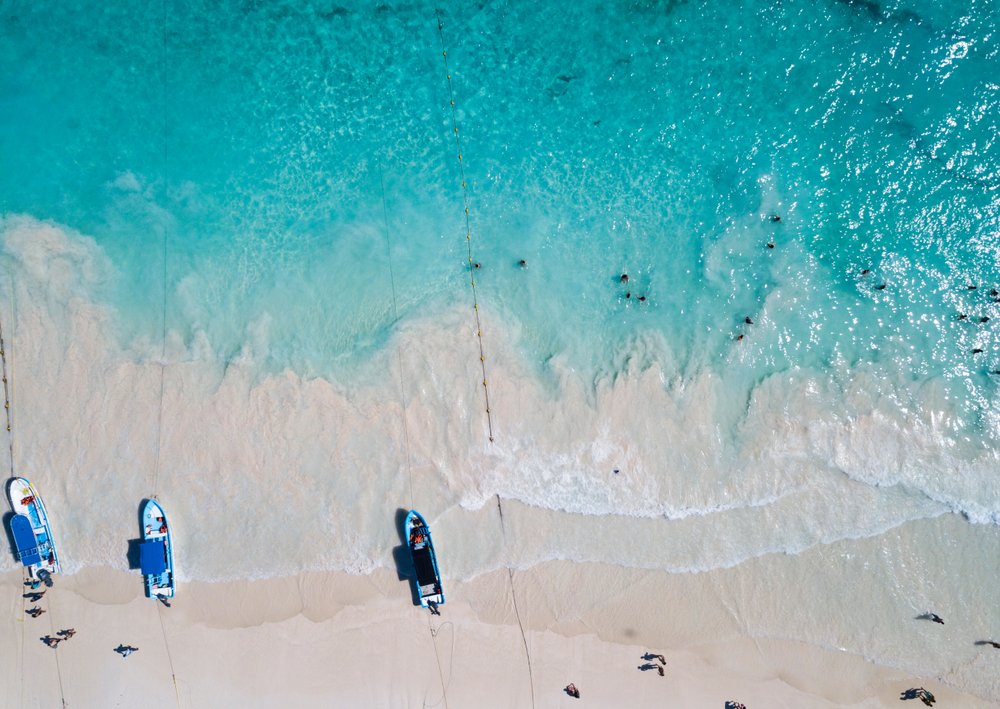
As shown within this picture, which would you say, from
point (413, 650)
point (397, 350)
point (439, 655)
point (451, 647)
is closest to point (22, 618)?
point (413, 650)

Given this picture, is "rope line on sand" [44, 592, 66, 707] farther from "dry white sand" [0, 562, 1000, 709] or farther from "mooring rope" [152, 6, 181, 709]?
"mooring rope" [152, 6, 181, 709]

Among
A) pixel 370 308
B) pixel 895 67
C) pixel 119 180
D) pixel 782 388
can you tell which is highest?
A: pixel 895 67

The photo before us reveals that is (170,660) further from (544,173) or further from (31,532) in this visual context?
(544,173)

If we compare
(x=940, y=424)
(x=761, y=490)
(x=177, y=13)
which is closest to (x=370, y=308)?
(x=177, y=13)

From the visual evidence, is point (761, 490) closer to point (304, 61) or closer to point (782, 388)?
point (782, 388)

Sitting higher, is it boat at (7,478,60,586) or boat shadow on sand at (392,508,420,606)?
boat at (7,478,60,586)

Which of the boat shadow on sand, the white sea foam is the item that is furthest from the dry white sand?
the white sea foam
